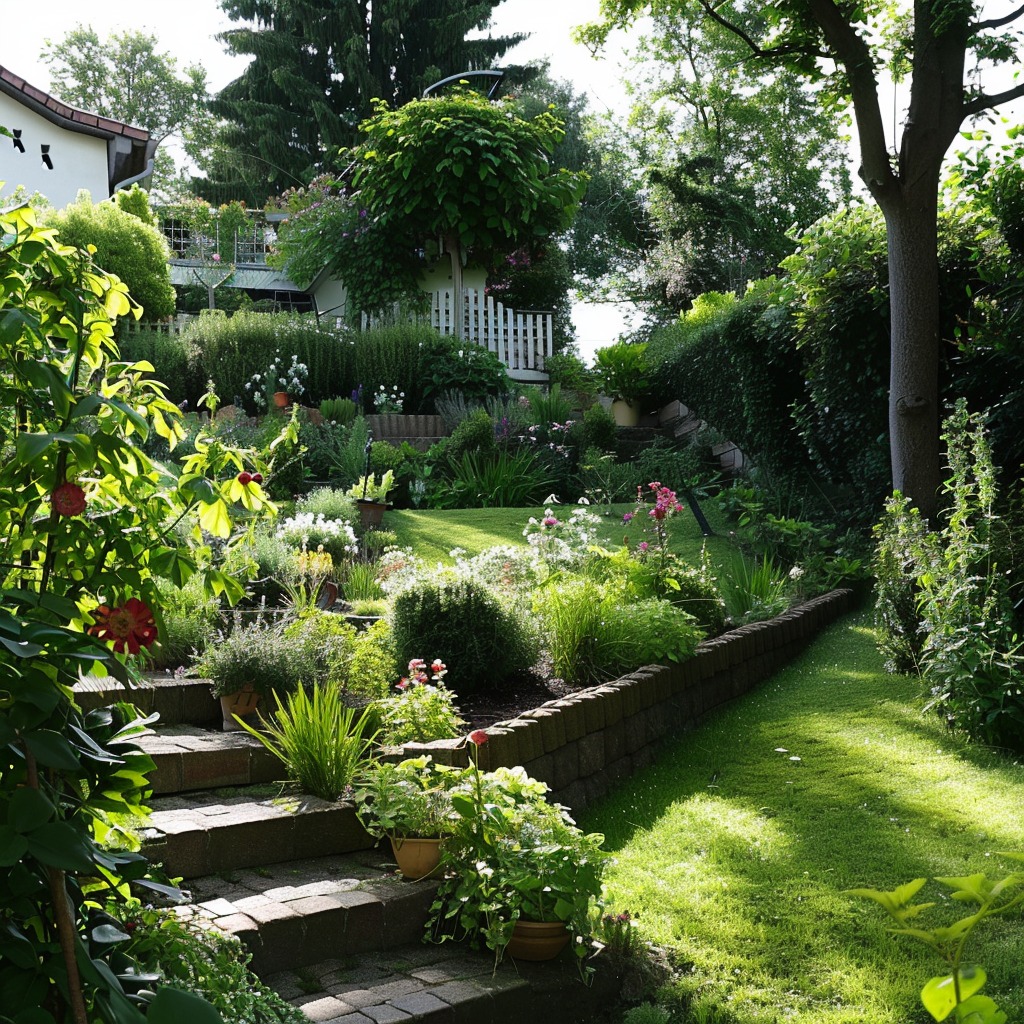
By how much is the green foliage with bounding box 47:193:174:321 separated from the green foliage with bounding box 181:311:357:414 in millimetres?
987

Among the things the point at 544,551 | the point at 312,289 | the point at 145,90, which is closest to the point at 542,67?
the point at 312,289

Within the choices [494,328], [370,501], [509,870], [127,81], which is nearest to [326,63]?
[127,81]

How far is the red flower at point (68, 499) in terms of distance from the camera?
5.73 feet

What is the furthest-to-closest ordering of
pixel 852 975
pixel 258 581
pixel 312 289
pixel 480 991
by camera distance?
pixel 312 289
pixel 258 581
pixel 852 975
pixel 480 991

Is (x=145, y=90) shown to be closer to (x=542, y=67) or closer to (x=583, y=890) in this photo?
(x=542, y=67)

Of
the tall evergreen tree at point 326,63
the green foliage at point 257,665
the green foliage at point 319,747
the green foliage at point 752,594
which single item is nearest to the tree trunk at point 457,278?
the green foliage at point 752,594

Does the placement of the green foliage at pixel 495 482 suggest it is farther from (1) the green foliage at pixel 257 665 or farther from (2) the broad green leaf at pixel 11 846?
(2) the broad green leaf at pixel 11 846

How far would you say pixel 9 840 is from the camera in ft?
4.88

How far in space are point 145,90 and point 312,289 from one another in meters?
19.0

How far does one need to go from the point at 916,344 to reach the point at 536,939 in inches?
199

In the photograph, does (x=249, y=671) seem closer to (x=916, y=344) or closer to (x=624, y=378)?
(x=916, y=344)

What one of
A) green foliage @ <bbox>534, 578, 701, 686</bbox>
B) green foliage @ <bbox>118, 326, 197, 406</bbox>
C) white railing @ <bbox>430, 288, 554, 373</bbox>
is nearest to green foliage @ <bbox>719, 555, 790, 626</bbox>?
green foliage @ <bbox>534, 578, 701, 686</bbox>

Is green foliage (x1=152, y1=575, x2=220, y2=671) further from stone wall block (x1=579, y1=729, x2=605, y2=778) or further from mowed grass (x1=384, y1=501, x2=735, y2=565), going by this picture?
mowed grass (x1=384, y1=501, x2=735, y2=565)

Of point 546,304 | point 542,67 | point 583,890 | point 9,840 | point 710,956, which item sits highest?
point 542,67
